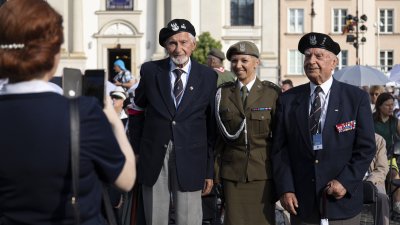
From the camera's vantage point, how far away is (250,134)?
6.86 m

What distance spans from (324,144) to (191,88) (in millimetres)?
1388

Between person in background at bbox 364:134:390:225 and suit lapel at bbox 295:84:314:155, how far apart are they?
230 cm

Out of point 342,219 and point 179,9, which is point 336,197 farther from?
point 179,9

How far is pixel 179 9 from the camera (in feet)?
180

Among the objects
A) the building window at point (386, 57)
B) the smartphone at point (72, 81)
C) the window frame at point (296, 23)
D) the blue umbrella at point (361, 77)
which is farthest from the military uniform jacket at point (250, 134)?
the building window at point (386, 57)

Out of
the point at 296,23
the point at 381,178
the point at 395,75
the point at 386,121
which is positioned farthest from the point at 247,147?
the point at 296,23

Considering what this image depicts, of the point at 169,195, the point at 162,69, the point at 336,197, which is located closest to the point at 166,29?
the point at 162,69

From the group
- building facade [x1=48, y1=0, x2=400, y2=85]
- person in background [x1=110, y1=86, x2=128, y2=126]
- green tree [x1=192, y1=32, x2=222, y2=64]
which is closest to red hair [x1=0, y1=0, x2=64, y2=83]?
person in background [x1=110, y1=86, x2=128, y2=126]

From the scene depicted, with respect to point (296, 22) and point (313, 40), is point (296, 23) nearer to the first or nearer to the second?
point (296, 22)

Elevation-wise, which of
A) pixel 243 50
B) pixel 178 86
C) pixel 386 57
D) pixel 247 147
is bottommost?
pixel 247 147

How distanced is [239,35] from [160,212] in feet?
162

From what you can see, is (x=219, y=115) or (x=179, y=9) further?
(x=179, y=9)

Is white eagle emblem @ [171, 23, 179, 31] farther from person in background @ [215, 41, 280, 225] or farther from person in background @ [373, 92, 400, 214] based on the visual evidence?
person in background @ [373, 92, 400, 214]

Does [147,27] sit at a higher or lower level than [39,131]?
higher
